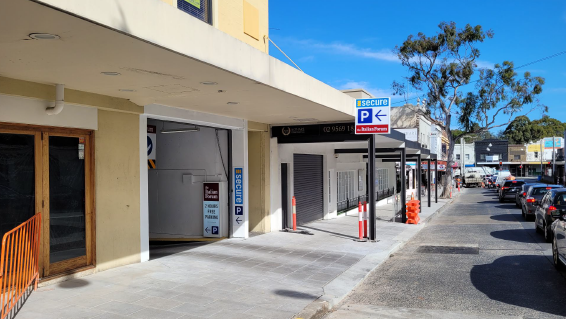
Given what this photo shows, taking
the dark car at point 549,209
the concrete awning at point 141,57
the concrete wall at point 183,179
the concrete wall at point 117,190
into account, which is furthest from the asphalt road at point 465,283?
the concrete wall at point 183,179

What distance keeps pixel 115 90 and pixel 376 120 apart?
22.1 feet

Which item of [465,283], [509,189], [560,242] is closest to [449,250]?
[560,242]

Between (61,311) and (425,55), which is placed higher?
(425,55)

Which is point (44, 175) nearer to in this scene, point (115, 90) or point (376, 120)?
point (115, 90)

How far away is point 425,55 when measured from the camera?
36062 mm

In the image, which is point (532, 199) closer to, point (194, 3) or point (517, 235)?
point (517, 235)

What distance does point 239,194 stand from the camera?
12.8m

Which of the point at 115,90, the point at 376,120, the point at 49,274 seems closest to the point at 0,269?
the point at 49,274

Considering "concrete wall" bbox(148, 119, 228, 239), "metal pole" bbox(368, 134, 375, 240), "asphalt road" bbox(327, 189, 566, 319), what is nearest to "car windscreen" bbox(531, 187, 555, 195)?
"asphalt road" bbox(327, 189, 566, 319)

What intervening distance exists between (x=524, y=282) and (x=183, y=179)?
29.7ft

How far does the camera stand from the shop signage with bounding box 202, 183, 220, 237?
42.1ft

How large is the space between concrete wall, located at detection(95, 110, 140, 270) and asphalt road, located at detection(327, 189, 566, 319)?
14.4ft

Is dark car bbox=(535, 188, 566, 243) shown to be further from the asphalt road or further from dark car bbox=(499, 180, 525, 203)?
dark car bbox=(499, 180, 525, 203)

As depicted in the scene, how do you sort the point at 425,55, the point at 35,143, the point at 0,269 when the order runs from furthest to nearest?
the point at 425,55 → the point at 35,143 → the point at 0,269
